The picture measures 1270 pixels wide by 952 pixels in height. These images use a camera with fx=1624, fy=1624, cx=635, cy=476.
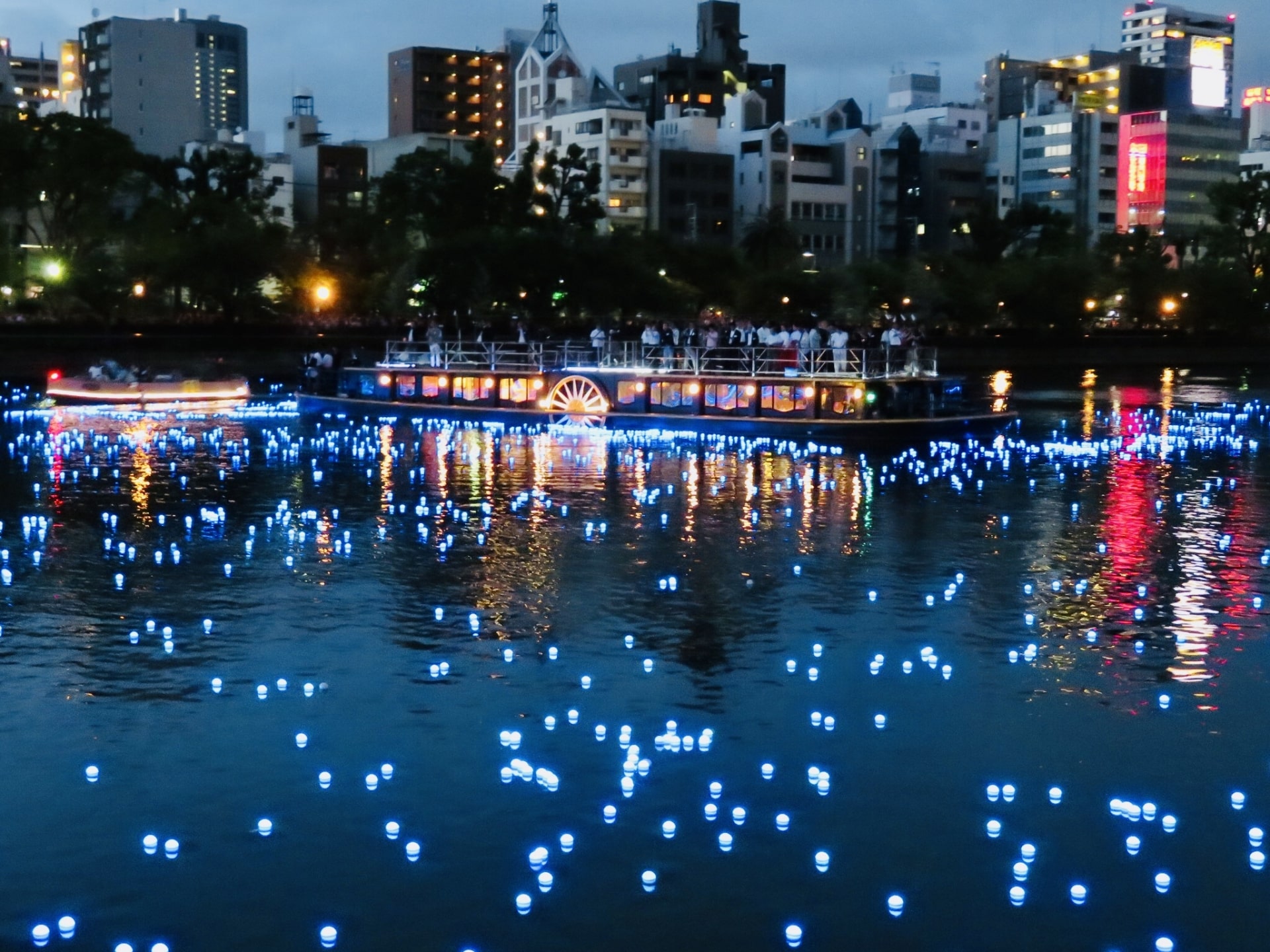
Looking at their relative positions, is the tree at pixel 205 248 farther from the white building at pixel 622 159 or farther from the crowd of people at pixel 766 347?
the white building at pixel 622 159

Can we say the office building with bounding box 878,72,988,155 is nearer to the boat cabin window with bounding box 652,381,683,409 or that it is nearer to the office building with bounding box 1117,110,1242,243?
the office building with bounding box 1117,110,1242,243

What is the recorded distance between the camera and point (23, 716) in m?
15.4

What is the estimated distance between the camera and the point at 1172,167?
160m

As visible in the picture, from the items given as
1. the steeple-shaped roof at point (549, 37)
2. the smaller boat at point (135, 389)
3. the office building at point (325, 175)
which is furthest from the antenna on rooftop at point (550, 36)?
the smaller boat at point (135, 389)

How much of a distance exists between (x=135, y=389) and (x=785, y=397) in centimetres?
2644

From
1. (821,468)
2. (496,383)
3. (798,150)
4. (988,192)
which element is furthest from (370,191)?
(821,468)

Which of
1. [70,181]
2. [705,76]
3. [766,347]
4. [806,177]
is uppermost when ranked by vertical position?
[705,76]

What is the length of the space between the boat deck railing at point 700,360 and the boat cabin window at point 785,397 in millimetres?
400

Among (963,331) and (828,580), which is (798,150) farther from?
(828,580)

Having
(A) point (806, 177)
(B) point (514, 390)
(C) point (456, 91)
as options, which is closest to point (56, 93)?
(C) point (456, 91)

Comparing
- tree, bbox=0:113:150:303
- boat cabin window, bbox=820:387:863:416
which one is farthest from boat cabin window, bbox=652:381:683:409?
tree, bbox=0:113:150:303

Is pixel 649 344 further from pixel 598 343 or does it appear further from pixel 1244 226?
pixel 1244 226

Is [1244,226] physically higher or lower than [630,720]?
higher

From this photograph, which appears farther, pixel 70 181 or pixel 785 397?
pixel 70 181
